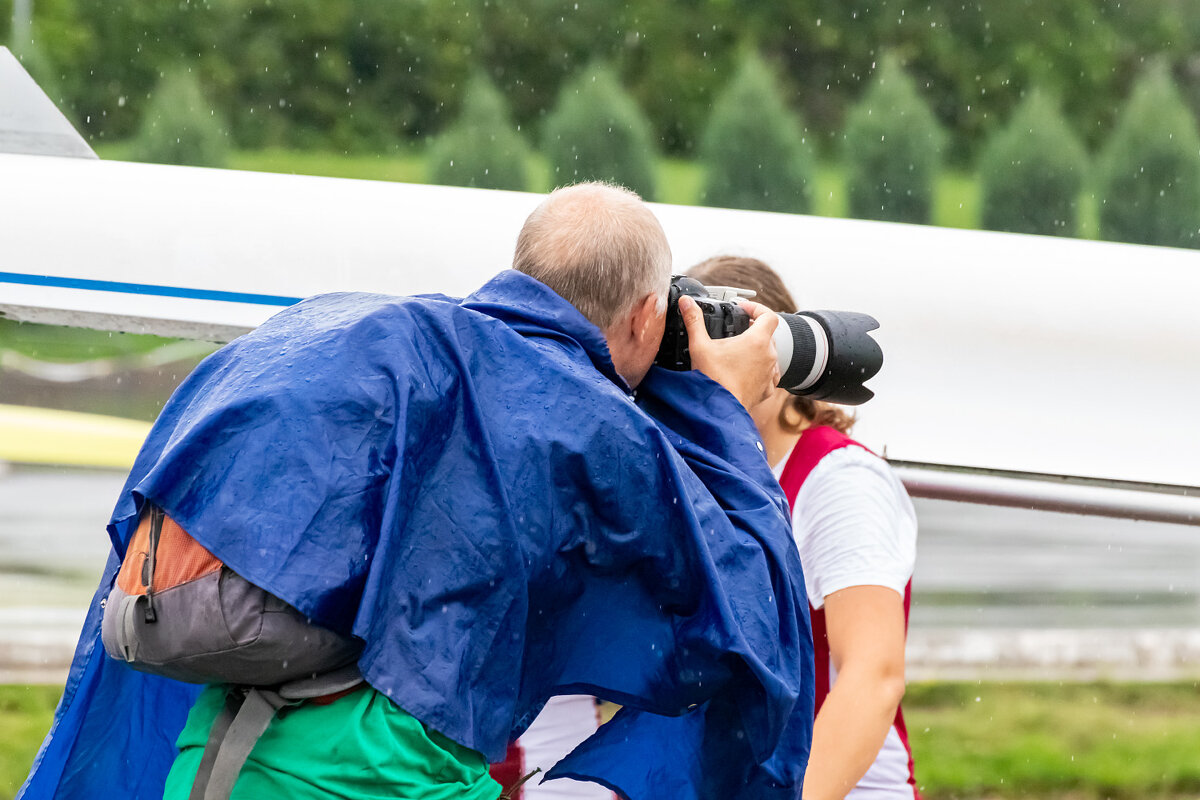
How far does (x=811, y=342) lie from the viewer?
192 centimetres

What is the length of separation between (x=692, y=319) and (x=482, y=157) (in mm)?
9830

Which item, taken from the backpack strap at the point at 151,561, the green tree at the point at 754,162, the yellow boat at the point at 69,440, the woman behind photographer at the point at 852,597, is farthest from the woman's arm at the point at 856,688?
the green tree at the point at 754,162

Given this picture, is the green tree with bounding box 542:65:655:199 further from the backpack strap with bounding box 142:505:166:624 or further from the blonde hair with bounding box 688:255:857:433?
the backpack strap with bounding box 142:505:166:624

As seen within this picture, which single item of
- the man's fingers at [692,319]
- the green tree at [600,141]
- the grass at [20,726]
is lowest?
the grass at [20,726]

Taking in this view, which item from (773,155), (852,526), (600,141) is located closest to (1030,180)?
(773,155)

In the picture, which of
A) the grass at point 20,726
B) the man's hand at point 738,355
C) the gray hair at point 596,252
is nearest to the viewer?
the gray hair at point 596,252

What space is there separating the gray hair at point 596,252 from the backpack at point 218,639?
0.46 metres

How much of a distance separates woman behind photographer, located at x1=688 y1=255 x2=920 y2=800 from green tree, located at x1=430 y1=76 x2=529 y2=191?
884 cm

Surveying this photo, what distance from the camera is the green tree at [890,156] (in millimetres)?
11531

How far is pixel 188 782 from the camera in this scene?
4.62 ft

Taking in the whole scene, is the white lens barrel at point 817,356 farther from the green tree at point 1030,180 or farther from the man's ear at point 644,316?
the green tree at point 1030,180

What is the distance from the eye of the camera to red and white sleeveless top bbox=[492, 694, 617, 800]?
185 centimetres

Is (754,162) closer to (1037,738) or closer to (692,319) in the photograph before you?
(1037,738)

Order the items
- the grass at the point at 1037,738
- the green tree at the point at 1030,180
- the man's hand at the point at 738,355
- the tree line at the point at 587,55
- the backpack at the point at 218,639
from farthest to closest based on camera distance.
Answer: the tree line at the point at 587,55, the green tree at the point at 1030,180, the grass at the point at 1037,738, the man's hand at the point at 738,355, the backpack at the point at 218,639
